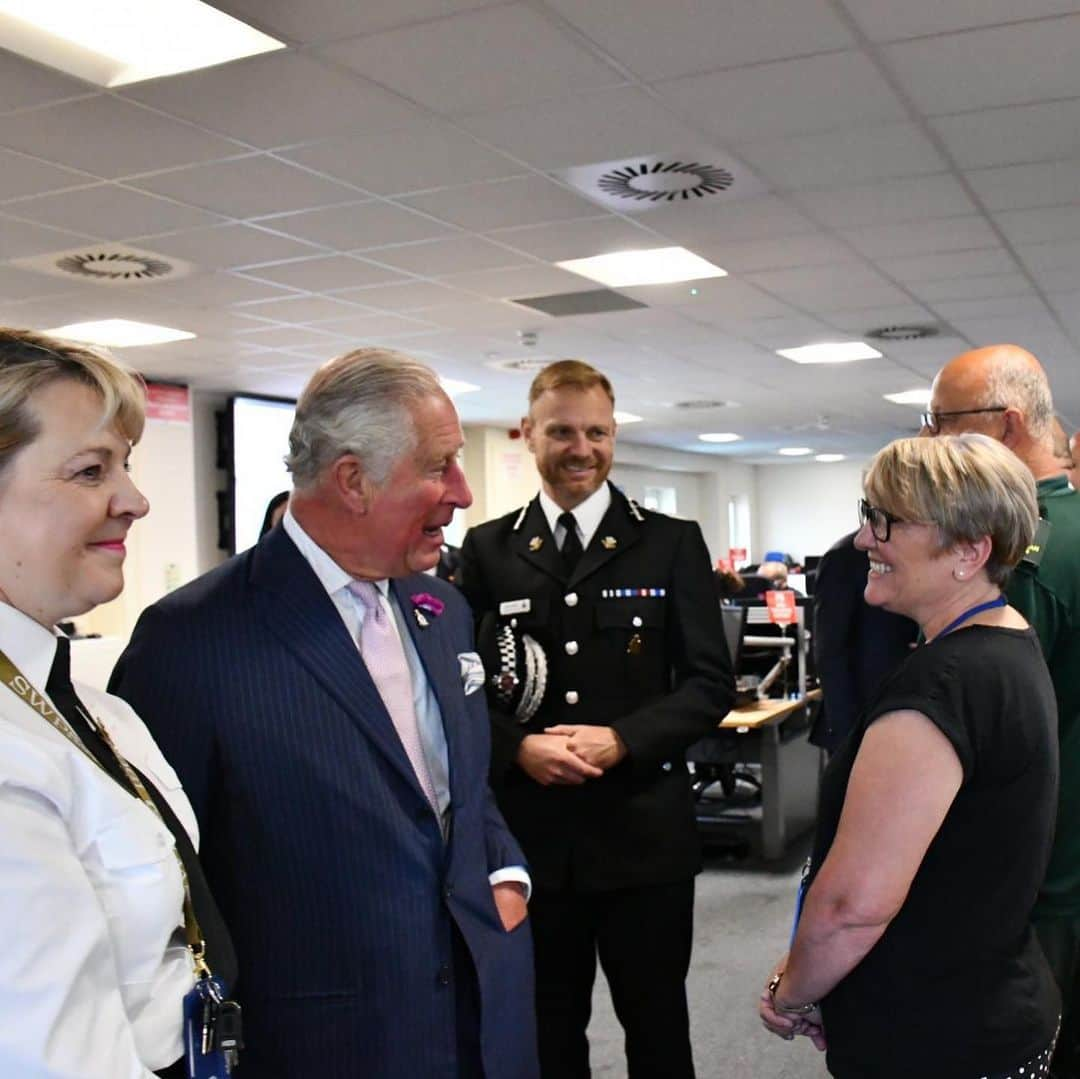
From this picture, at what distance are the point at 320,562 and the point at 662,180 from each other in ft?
10.6

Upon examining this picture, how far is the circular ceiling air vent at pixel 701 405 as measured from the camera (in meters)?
11.5

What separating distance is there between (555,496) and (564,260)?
3524mm

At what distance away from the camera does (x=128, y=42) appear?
3.25 meters

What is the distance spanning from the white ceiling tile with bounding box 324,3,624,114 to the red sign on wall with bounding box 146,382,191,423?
6250 millimetres

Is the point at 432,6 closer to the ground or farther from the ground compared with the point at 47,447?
farther from the ground

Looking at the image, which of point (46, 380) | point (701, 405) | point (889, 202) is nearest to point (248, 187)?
point (889, 202)

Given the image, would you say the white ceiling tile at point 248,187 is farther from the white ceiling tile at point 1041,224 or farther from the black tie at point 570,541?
the white ceiling tile at point 1041,224

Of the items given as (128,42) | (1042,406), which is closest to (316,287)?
(128,42)

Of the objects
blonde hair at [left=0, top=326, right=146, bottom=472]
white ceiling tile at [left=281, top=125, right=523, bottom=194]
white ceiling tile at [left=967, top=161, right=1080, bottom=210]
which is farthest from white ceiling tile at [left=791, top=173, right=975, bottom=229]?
blonde hair at [left=0, top=326, right=146, bottom=472]

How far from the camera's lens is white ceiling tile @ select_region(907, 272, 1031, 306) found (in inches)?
247

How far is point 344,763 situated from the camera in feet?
5.04

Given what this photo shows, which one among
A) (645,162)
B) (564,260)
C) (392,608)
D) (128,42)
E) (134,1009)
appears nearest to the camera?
(134,1009)

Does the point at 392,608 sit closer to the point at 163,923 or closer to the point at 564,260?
the point at 163,923

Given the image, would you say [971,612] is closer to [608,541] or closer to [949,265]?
[608,541]
